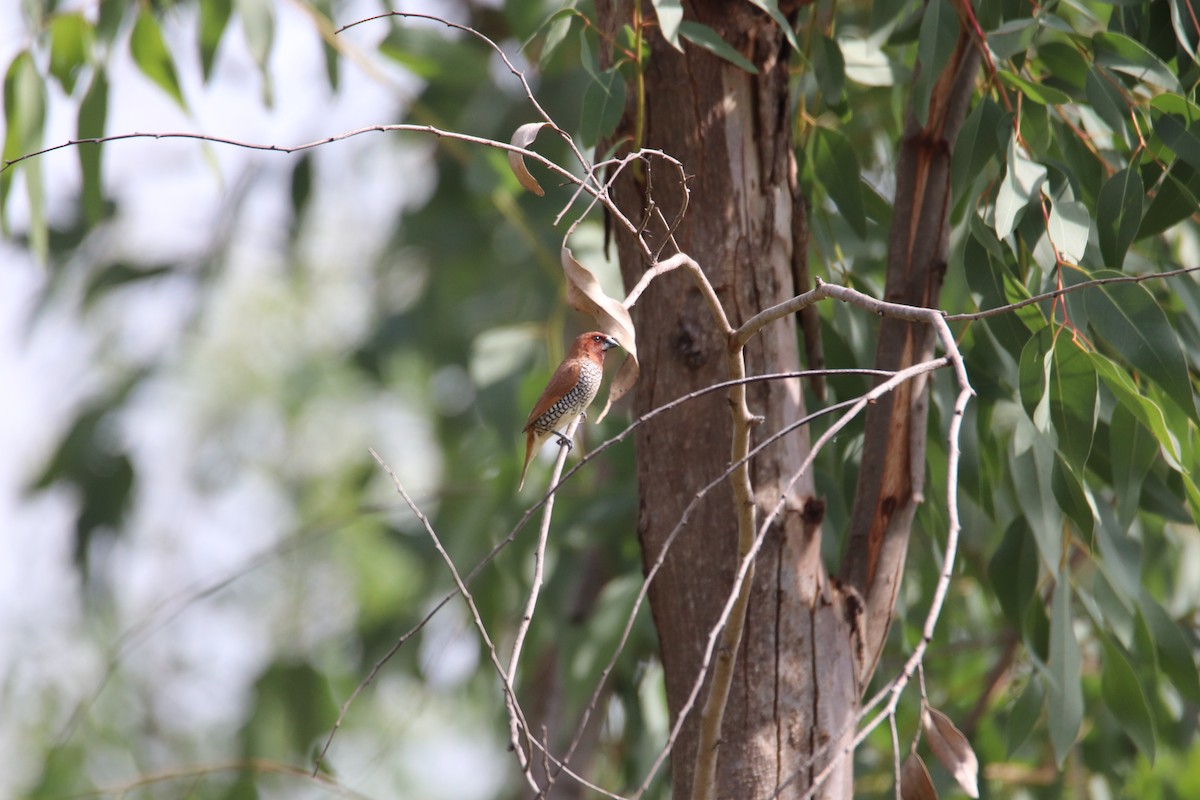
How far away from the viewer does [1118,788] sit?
3.15m

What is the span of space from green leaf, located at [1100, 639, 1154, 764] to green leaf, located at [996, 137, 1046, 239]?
98cm

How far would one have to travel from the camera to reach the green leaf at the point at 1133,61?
1.82 metres

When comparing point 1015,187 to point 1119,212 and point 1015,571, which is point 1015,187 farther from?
point 1015,571

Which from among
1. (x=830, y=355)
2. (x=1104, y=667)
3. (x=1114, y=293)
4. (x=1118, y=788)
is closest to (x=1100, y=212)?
(x=1114, y=293)

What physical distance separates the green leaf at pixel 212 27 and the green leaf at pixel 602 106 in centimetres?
151

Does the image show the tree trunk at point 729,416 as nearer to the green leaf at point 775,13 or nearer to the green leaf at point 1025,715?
the green leaf at point 775,13

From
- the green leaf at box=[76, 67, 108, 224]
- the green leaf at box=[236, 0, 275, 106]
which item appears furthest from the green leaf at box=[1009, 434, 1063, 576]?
the green leaf at box=[76, 67, 108, 224]

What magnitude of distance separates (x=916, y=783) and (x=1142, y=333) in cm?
78

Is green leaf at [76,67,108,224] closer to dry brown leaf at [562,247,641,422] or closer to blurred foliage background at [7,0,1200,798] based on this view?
blurred foliage background at [7,0,1200,798]

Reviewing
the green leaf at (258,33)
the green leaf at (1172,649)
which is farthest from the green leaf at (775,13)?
the green leaf at (258,33)

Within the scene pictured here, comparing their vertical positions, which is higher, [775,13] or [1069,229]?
[775,13]

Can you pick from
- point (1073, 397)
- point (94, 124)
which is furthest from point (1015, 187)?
point (94, 124)

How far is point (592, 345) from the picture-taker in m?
2.00

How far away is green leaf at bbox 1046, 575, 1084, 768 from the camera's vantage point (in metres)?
2.02
